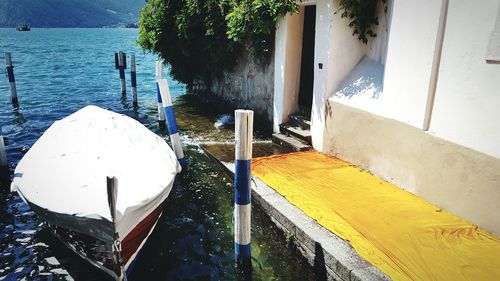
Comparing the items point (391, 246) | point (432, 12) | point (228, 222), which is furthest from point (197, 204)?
point (432, 12)

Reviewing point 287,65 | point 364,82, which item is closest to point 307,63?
point 287,65

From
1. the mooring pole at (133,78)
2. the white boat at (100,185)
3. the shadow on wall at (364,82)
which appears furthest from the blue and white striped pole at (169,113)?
the mooring pole at (133,78)

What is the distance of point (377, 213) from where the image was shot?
4.96 meters

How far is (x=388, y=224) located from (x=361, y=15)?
13.4 feet

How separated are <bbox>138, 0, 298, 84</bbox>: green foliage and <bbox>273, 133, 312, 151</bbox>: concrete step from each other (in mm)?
2527

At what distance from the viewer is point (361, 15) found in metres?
6.80

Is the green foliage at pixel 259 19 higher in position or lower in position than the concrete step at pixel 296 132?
higher

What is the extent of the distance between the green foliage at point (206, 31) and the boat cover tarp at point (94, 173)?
4.13 meters

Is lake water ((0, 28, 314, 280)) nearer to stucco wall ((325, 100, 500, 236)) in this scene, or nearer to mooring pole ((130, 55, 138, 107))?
stucco wall ((325, 100, 500, 236))

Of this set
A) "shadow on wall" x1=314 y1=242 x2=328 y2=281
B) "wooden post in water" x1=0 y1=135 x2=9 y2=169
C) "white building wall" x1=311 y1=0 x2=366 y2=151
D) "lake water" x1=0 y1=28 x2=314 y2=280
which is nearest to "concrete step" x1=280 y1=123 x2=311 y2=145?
"white building wall" x1=311 y1=0 x2=366 y2=151

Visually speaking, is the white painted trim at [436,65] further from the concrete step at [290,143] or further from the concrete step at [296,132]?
the concrete step at [296,132]

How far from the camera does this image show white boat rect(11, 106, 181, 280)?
405 centimetres

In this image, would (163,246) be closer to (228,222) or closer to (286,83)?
(228,222)

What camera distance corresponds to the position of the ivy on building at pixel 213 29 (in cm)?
716
